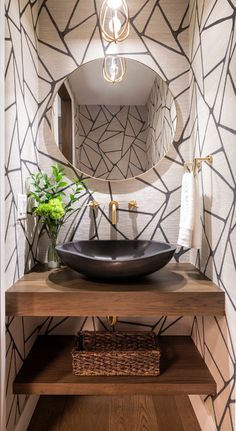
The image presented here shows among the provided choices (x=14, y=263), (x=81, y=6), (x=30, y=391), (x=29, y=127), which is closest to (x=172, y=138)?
(x=29, y=127)

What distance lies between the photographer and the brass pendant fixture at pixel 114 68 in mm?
1980

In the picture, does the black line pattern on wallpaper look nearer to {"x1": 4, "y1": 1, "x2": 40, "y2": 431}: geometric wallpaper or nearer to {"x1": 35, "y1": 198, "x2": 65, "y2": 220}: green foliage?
{"x1": 4, "y1": 1, "x2": 40, "y2": 431}: geometric wallpaper

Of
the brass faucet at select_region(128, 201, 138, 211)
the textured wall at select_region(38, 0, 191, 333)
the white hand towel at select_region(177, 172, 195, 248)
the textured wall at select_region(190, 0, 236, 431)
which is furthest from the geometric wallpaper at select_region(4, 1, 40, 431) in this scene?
the textured wall at select_region(190, 0, 236, 431)

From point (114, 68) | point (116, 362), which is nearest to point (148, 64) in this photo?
point (114, 68)

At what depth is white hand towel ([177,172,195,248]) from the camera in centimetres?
160

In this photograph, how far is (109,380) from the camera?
153cm

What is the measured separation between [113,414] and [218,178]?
4.81 feet

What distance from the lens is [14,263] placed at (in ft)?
5.06

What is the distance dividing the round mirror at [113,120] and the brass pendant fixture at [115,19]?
0.17 metres

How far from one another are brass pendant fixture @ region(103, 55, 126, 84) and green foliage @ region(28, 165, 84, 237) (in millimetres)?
651

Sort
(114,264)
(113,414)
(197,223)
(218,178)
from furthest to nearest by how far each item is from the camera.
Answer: (113,414)
(197,223)
(218,178)
(114,264)

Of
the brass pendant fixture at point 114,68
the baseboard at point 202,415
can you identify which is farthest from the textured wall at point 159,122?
the baseboard at point 202,415

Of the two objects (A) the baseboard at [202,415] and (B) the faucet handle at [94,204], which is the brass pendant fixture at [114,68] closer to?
(B) the faucet handle at [94,204]

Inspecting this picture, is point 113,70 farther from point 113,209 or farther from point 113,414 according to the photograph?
point 113,414
